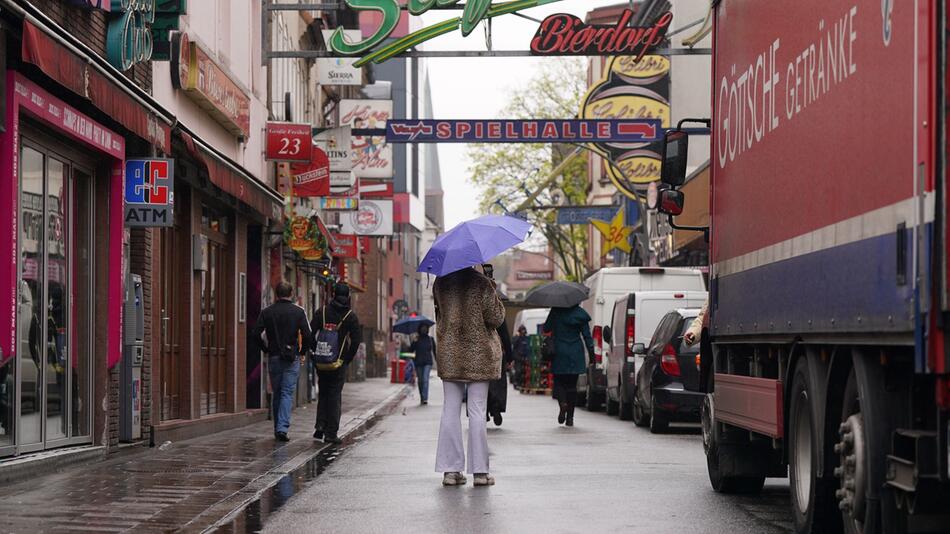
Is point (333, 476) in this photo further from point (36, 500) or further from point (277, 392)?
point (277, 392)

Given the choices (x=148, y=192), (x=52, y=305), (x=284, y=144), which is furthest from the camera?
(x=284, y=144)

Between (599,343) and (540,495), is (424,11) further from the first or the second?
(540,495)

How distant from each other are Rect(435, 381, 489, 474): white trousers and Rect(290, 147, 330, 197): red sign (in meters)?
16.8

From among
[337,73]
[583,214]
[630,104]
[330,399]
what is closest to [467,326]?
[330,399]

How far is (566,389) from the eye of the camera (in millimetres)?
21547

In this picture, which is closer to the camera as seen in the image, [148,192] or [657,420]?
[148,192]

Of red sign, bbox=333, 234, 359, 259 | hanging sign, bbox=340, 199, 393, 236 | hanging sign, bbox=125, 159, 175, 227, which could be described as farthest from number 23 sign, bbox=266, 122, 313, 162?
hanging sign, bbox=340, 199, 393, 236

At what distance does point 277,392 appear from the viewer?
1797cm

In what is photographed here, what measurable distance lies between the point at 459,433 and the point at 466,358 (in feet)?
1.91

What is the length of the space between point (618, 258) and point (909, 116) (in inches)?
2343

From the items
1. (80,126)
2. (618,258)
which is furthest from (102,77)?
(618,258)

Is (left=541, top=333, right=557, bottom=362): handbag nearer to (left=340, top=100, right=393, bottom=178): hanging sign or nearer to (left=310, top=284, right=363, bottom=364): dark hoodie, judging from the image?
(left=310, top=284, right=363, bottom=364): dark hoodie

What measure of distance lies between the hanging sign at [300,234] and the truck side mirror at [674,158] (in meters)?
16.0

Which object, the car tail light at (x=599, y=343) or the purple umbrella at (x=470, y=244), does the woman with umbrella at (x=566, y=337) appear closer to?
the car tail light at (x=599, y=343)
